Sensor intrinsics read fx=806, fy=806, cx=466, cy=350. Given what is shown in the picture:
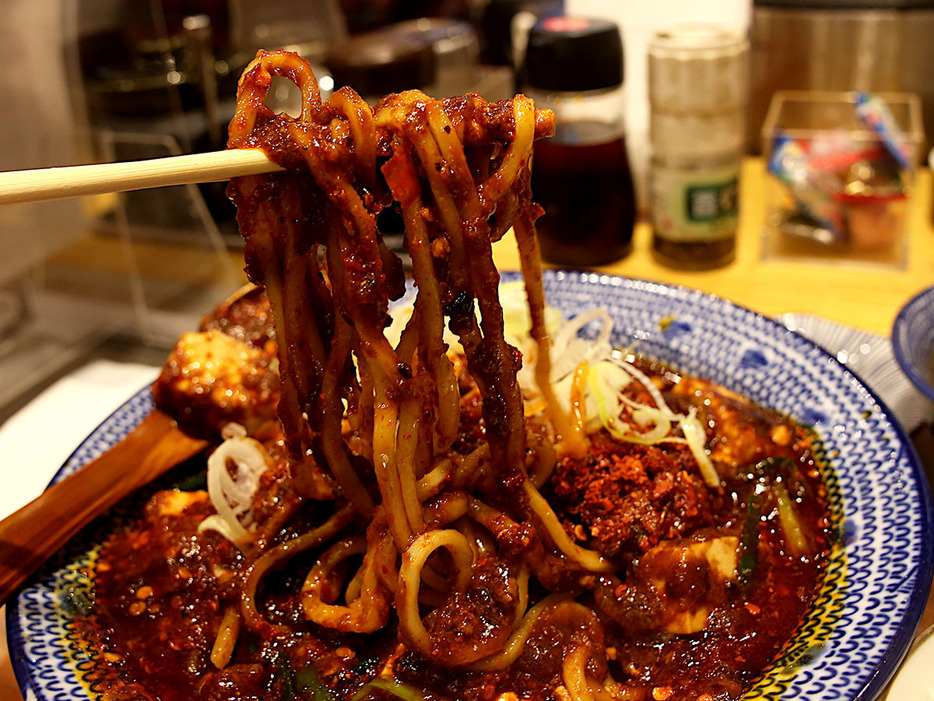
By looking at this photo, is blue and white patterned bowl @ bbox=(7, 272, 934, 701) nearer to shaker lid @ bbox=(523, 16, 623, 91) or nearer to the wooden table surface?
the wooden table surface

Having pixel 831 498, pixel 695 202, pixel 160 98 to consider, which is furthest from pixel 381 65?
pixel 831 498

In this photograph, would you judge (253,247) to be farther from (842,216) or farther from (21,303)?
(842,216)

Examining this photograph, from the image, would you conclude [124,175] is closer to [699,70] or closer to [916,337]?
[916,337]

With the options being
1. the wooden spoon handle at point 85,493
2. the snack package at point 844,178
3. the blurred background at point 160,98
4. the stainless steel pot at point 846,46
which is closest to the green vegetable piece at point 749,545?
the wooden spoon handle at point 85,493

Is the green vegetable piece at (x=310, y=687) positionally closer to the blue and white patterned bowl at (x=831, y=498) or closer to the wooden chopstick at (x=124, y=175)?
the blue and white patterned bowl at (x=831, y=498)

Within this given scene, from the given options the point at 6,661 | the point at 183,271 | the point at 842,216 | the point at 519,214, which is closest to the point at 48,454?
the point at 6,661

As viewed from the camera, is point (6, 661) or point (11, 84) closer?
point (6, 661)
